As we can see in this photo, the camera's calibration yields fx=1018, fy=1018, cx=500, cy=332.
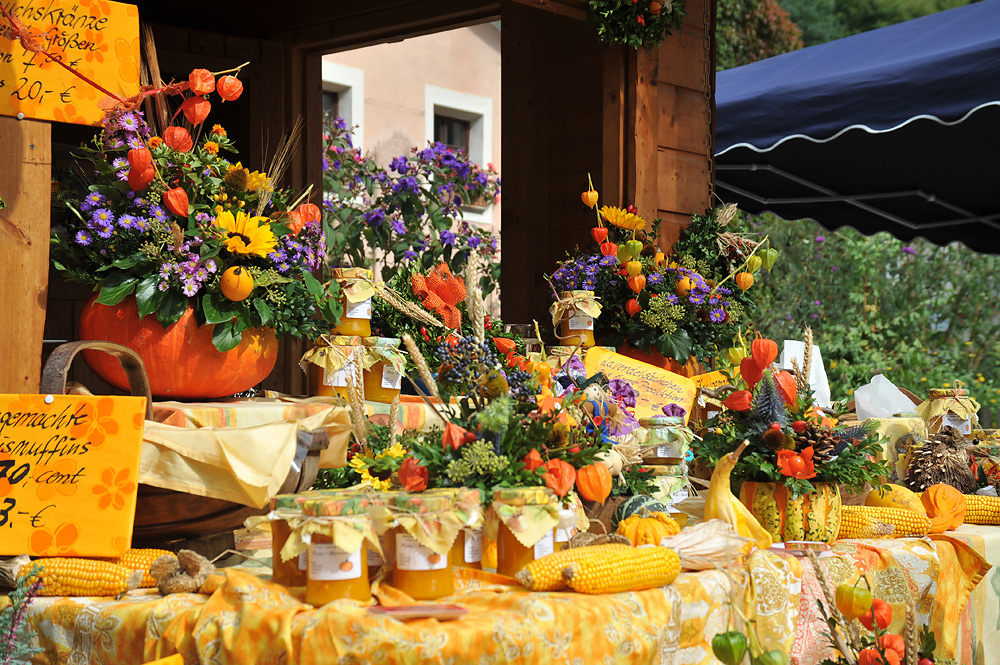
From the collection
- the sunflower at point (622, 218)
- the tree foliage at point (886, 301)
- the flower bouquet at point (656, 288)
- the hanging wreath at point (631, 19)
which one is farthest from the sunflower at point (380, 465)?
the tree foliage at point (886, 301)

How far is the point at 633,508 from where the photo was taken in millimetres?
1944

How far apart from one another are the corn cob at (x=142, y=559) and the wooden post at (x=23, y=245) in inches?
24.1

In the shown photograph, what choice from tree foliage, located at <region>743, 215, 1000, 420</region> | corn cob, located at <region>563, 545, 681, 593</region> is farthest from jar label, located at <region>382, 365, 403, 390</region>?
tree foliage, located at <region>743, 215, 1000, 420</region>

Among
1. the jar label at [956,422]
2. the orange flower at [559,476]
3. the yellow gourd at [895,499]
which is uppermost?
the jar label at [956,422]

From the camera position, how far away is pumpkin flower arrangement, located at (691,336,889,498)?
2.00 metres

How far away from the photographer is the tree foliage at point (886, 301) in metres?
8.77

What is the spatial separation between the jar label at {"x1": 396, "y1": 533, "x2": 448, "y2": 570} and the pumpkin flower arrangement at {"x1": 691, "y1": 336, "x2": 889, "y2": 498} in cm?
77

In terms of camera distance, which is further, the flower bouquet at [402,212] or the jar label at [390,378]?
the flower bouquet at [402,212]

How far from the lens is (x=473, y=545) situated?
1.66 meters

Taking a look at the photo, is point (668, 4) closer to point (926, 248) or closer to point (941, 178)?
point (941, 178)

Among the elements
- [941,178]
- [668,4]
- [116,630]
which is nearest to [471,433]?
[116,630]

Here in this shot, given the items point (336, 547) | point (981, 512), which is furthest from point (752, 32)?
point (336, 547)

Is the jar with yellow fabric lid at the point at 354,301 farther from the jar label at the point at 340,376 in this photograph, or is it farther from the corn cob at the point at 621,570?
the corn cob at the point at 621,570

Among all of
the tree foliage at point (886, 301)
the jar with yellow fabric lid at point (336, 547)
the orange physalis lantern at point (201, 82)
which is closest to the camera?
the jar with yellow fabric lid at point (336, 547)
